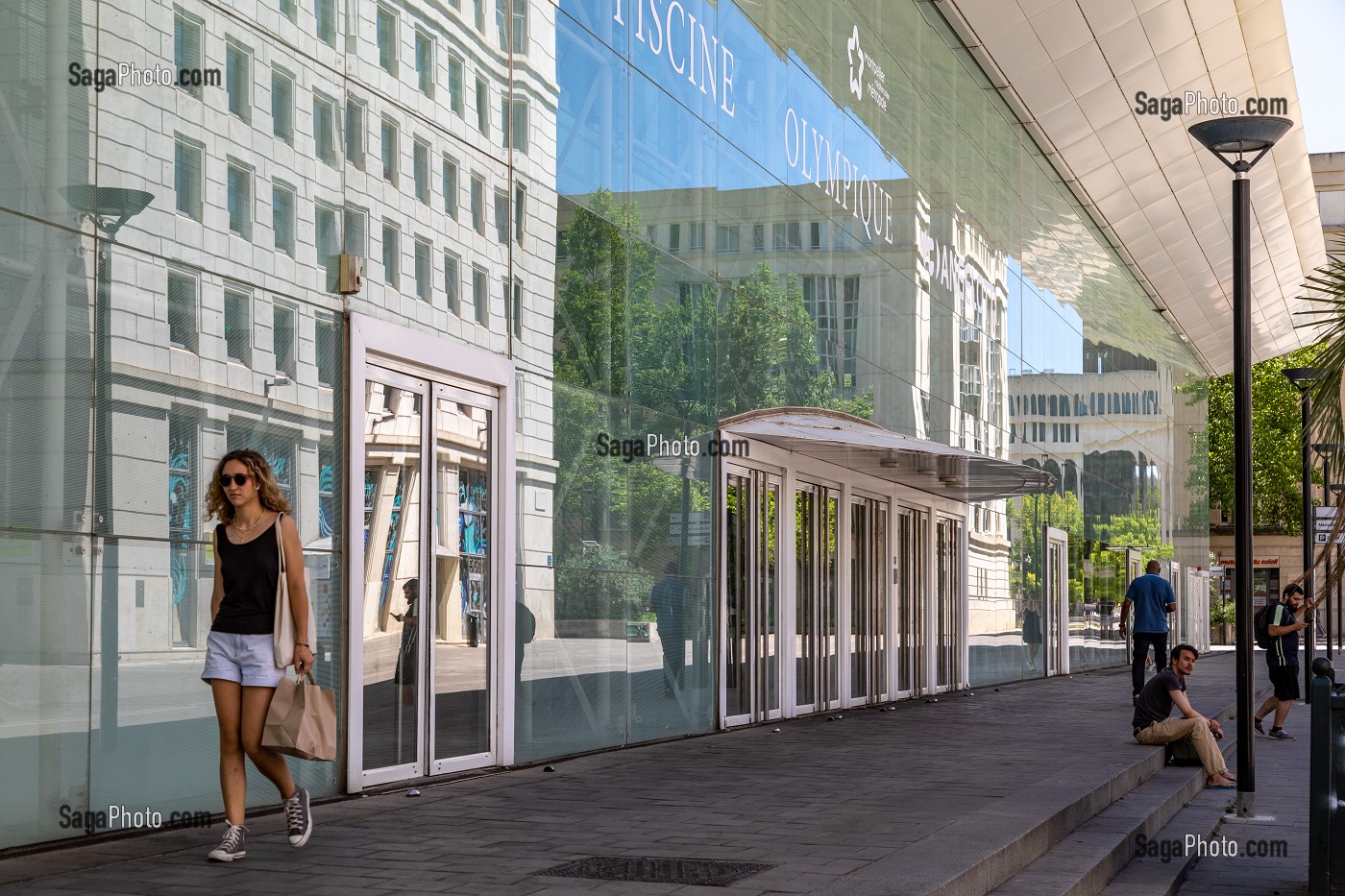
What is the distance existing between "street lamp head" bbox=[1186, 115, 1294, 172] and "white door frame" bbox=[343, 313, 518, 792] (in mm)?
5044

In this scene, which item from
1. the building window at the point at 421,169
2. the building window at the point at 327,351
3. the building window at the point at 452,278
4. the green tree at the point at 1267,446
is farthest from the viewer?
the green tree at the point at 1267,446

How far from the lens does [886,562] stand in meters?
20.6

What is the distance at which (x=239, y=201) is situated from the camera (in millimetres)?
8328

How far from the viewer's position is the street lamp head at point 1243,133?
1038 cm

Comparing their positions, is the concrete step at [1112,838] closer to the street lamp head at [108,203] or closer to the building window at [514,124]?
the street lamp head at [108,203]

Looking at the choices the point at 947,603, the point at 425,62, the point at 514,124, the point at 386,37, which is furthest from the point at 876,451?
A: the point at 386,37

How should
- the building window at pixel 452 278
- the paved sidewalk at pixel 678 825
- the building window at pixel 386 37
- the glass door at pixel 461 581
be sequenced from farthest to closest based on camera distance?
1. the building window at pixel 452 278
2. the glass door at pixel 461 581
3. the building window at pixel 386 37
4. the paved sidewalk at pixel 678 825

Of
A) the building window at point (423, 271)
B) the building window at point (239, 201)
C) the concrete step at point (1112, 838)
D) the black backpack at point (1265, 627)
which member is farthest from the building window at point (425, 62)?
the black backpack at point (1265, 627)

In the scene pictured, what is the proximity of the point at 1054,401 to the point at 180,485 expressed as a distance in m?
25.4

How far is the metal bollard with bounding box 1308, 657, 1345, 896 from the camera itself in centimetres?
755

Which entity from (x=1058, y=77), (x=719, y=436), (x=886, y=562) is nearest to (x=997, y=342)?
(x=1058, y=77)

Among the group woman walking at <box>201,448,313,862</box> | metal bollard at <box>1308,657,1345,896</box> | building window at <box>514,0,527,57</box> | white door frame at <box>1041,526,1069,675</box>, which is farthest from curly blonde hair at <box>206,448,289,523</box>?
white door frame at <box>1041,526,1069,675</box>

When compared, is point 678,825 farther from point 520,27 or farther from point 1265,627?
point 1265,627

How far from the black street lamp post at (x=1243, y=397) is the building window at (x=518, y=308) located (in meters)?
4.80
